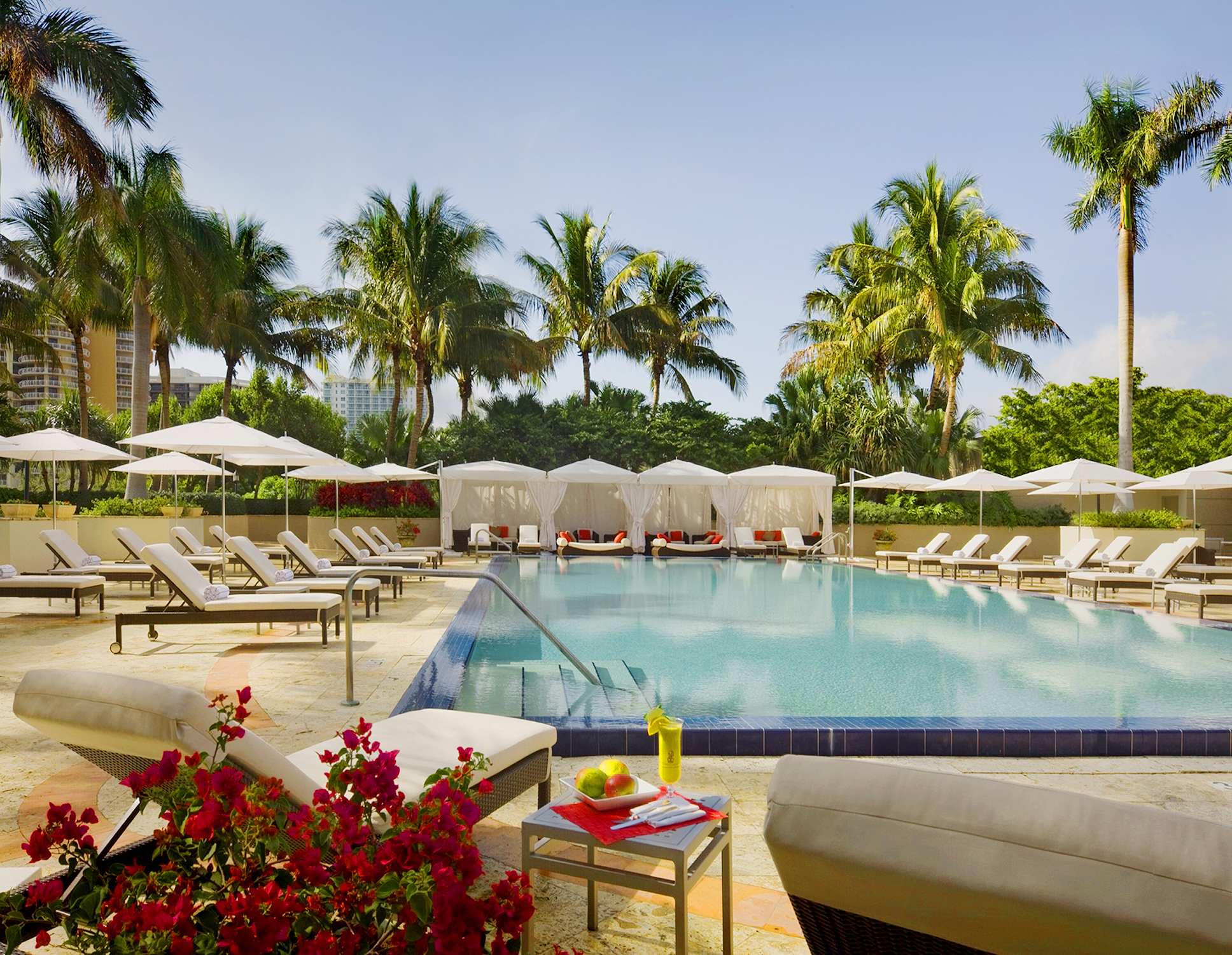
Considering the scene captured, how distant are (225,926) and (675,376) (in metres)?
26.6

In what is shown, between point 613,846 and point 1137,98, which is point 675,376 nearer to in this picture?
point 1137,98

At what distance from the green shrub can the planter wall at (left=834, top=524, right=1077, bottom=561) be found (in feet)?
6.73

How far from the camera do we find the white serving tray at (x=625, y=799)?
7.54ft

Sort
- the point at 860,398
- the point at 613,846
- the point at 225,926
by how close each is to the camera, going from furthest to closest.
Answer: the point at 860,398 < the point at 613,846 < the point at 225,926

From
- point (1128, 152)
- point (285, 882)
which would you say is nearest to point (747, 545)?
point (1128, 152)

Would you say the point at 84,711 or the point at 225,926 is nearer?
the point at 225,926

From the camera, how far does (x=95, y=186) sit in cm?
1362

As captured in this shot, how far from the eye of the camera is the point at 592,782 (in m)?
2.34

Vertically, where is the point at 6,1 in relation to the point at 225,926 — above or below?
above

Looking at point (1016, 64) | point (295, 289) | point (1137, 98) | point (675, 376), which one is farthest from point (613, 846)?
point (295, 289)

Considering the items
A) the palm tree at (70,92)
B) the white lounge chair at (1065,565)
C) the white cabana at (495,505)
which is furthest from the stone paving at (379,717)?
the white cabana at (495,505)

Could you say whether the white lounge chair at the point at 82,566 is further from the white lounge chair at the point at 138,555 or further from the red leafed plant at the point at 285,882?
the red leafed plant at the point at 285,882

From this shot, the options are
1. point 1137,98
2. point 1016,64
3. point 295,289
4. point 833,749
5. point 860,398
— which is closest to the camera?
point 833,749

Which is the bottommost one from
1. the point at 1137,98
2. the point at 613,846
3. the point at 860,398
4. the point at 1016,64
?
the point at 613,846
